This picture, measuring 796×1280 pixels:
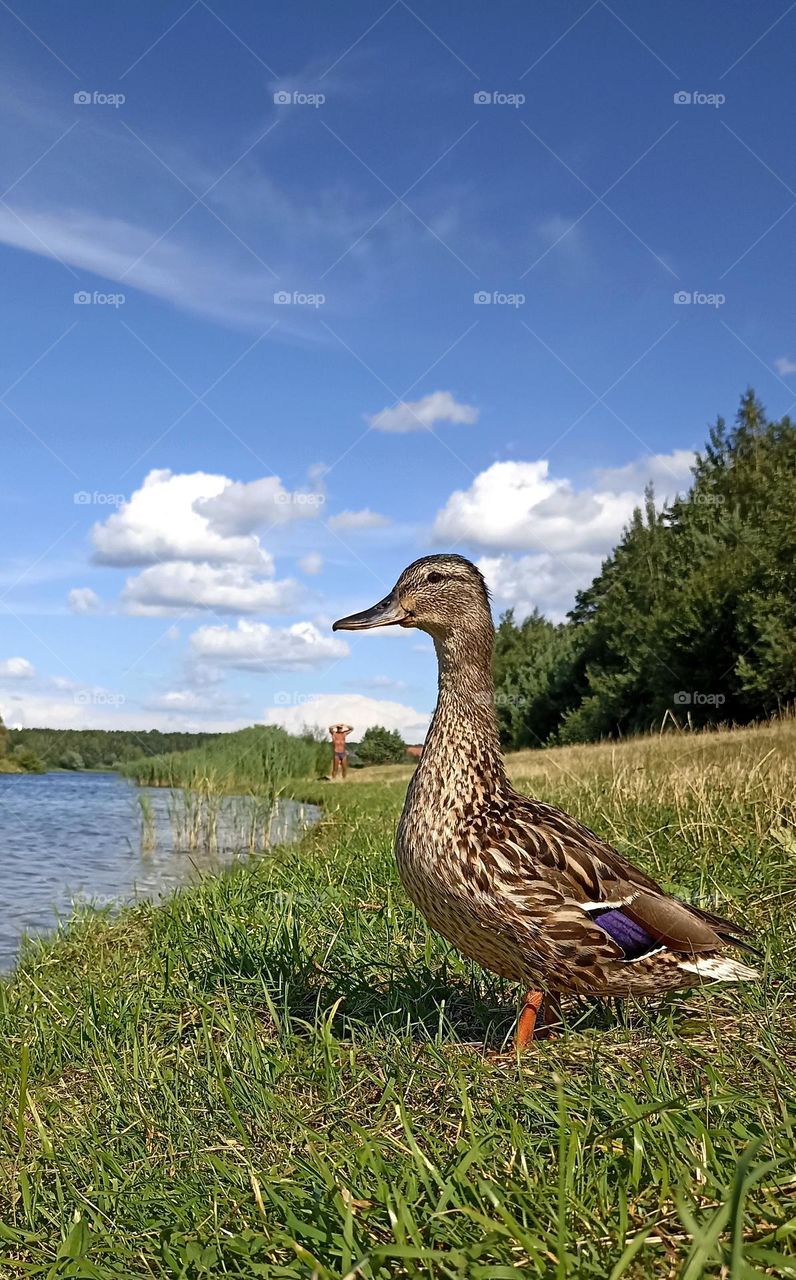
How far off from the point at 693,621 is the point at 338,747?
13.7 meters

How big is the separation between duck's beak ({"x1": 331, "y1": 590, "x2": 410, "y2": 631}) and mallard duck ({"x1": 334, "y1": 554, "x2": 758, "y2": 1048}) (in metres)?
0.49

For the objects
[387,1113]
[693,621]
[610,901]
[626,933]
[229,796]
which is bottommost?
[387,1113]

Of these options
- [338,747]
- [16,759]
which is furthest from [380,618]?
[16,759]

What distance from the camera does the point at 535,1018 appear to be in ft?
12.2

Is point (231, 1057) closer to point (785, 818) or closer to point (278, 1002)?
point (278, 1002)

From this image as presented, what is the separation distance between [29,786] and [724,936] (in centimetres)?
4498

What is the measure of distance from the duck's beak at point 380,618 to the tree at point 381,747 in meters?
59.4

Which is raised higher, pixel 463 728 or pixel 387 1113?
pixel 463 728

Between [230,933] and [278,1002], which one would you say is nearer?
[278,1002]

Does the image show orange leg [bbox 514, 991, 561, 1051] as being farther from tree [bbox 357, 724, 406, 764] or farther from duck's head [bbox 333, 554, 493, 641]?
tree [bbox 357, 724, 406, 764]

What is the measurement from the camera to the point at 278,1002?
4.52 metres

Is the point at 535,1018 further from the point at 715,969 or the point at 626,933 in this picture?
the point at 715,969

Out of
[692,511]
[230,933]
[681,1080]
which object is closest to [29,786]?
[692,511]

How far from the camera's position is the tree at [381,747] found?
64.5 metres
